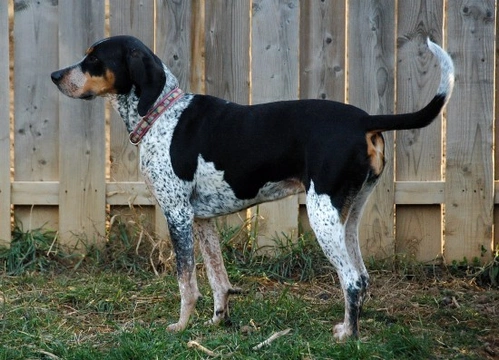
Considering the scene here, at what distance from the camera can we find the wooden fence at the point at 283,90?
221 inches

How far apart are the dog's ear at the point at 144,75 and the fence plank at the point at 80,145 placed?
1246 mm

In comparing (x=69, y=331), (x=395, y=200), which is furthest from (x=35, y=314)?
(x=395, y=200)

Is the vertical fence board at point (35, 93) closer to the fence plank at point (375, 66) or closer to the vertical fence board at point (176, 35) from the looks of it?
the vertical fence board at point (176, 35)

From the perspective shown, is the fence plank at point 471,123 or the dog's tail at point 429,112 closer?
the dog's tail at point 429,112

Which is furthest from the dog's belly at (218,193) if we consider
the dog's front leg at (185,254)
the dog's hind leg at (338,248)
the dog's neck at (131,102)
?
the dog's neck at (131,102)

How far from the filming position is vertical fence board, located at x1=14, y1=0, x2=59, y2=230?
582cm

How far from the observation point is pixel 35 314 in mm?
4699

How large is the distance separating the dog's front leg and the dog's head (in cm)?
57

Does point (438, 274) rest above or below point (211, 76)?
below

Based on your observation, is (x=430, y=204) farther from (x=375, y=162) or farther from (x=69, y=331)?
(x=69, y=331)

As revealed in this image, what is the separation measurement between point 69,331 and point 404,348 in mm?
1670

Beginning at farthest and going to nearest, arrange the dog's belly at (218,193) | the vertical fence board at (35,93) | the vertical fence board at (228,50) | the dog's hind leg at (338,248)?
the vertical fence board at (35,93) → the vertical fence board at (228,50) → the dog's belly at (218,193) → the dog's hind leg at (338,248)

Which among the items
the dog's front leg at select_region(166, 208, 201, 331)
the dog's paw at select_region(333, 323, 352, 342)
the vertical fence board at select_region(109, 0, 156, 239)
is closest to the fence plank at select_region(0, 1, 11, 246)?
the vertical fence board at select_region(109, 0, 156, 239)

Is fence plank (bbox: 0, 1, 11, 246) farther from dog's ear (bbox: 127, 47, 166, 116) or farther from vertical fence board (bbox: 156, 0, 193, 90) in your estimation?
dog's ear (bbox: 127, 47, 166, 116)
